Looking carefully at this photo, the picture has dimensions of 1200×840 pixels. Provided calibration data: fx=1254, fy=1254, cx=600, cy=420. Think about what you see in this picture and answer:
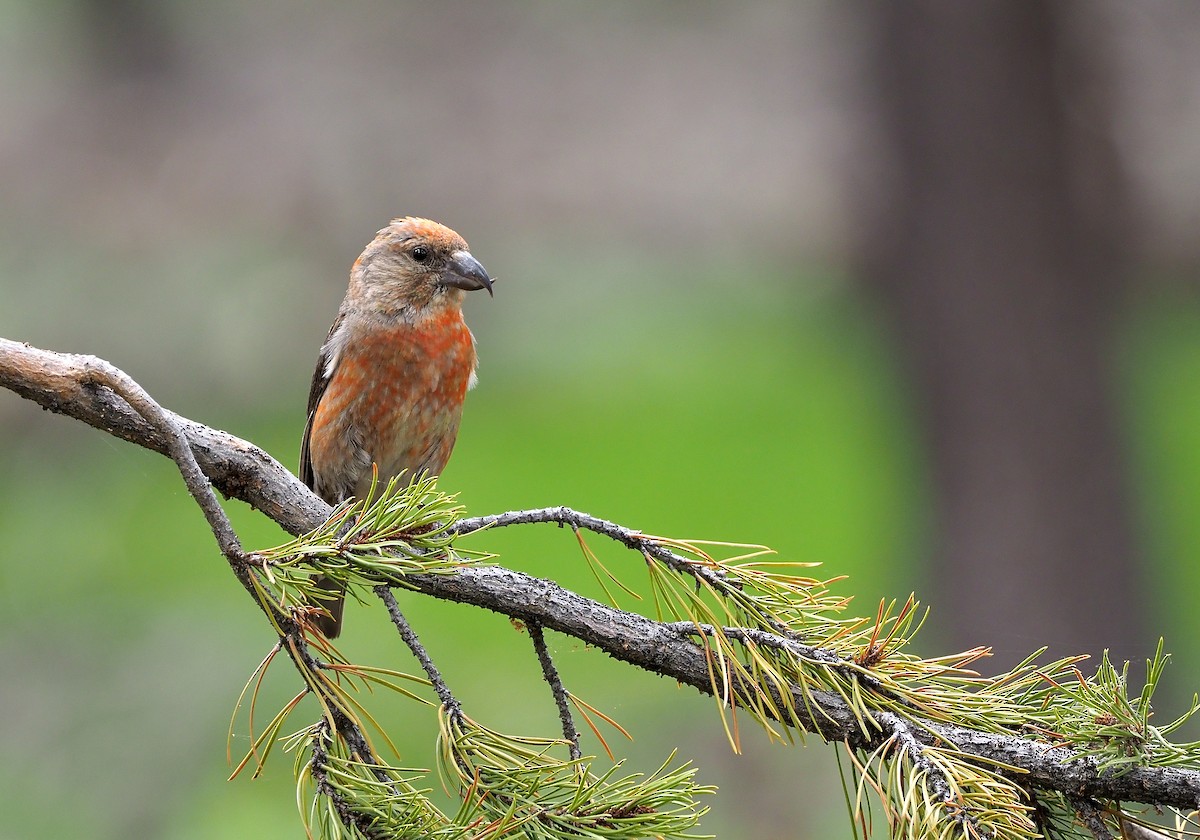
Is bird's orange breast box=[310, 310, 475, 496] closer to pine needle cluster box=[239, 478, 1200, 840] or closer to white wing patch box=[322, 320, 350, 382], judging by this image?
white wing patch box=[322, 320, 350, 382]

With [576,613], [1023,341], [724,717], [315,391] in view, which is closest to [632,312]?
[1023,341]

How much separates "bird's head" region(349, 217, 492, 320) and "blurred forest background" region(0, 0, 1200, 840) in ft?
10.9

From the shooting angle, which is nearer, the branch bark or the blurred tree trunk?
the branch bark

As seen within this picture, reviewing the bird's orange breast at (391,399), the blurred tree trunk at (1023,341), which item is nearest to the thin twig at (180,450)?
the bird's orange breast at (391,399)

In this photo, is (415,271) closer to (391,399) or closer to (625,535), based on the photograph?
(391,399)

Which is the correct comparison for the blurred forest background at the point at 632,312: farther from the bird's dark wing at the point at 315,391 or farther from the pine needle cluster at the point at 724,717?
the pine needle cluster at the point at 724,717

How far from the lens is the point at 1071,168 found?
20.2 feet

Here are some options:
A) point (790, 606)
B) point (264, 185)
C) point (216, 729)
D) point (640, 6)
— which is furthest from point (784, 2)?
point (790, 606)

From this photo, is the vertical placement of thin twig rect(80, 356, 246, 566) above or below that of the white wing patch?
Answer: below

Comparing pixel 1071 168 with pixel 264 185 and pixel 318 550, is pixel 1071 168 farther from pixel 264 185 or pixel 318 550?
pixel 264 185

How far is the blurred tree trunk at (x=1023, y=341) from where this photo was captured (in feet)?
19.8

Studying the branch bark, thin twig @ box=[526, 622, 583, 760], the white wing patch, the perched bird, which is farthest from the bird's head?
thin twig @ box=[526, 622, 583, 760]

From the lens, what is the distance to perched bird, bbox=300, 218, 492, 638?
12.0ft

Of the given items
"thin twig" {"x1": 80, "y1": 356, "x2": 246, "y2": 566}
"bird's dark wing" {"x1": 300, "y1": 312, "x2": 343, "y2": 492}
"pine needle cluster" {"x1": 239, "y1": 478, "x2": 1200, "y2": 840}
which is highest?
"bird's dark wing" {"x1": 300, "y1": 312, "x2": 343, "y2": 492}
